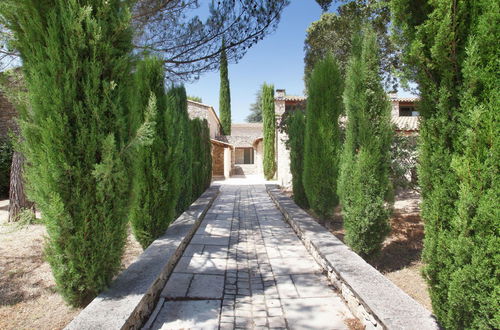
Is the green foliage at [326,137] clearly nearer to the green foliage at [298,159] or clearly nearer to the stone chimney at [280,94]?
the green foliage at [298,159]

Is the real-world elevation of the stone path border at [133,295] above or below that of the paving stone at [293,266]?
above

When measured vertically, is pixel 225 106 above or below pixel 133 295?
above

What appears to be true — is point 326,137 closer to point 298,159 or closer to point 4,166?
point 298,159

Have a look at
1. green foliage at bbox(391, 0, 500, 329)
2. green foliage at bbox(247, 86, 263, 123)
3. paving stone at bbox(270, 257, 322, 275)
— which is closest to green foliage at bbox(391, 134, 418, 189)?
paving stone at bbox(270, 257, 322, 275)

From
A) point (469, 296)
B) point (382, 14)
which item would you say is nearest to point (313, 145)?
point (382, 14)

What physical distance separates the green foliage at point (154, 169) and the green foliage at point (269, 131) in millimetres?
14570

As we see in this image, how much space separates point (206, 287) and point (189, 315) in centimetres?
57

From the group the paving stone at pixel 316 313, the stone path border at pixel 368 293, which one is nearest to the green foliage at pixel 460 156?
the stone path border at pixel 368 293

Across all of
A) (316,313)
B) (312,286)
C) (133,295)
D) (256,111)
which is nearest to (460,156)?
(316,313)

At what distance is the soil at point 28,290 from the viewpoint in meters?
2.43

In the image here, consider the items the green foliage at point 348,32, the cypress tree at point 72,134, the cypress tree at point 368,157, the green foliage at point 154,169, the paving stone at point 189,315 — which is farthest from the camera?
the green foliage at point 348,32

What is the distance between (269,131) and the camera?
1900cm

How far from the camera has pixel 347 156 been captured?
4152 mm

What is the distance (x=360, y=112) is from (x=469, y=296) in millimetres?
2792
